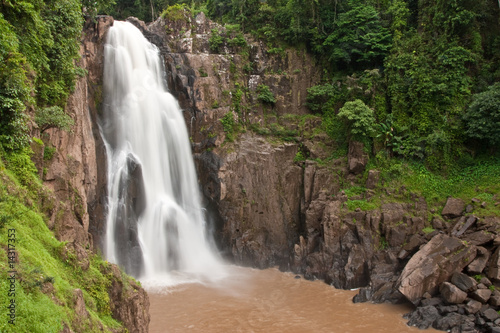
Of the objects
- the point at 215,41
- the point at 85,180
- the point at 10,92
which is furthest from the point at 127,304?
the point at 215,41

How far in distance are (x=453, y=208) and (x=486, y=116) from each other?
5583 mm

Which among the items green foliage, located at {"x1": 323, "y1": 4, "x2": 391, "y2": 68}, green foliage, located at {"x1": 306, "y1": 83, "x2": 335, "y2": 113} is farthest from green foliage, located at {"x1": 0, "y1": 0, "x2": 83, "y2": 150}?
green foliage, located at {"x1": 323, "y1": 4, "x2": 391, "y2": 68}

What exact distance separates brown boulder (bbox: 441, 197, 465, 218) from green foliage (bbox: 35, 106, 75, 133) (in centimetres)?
1799

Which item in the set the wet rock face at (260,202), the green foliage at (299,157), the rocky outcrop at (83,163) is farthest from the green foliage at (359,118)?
the rocky outcrop at (83,163)

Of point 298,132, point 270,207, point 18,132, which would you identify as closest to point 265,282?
point 270,207

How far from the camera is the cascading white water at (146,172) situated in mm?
18859

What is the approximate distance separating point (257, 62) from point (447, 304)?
19.2 metres

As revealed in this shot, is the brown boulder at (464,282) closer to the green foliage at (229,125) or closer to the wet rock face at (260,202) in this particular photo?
the wet rock face at (260,202)

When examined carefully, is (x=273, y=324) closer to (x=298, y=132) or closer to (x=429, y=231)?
(x=429, y=231)

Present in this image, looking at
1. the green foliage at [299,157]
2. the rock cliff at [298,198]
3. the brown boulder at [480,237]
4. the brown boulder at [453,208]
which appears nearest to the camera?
the rock cliff at [298,198]

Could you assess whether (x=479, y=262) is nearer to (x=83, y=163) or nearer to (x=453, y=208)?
(x=453, y=208)

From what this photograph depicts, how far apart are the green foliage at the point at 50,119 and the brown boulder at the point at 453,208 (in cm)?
1799

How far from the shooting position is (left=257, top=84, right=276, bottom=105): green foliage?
2531 centimetres

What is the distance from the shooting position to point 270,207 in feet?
74.9
